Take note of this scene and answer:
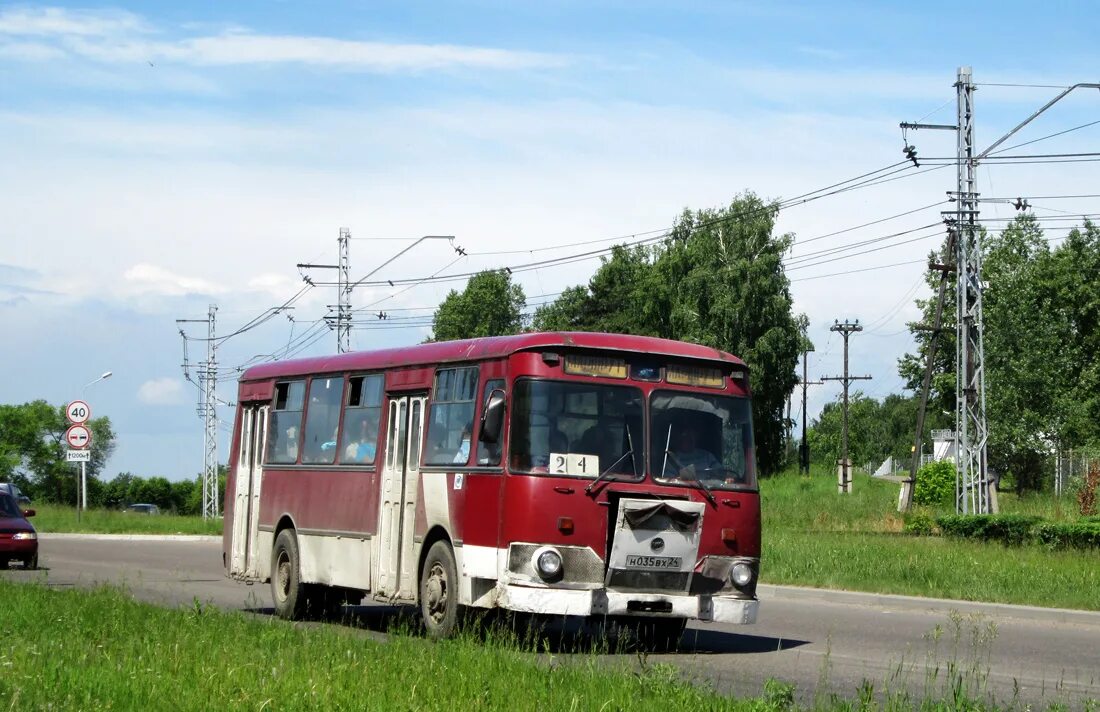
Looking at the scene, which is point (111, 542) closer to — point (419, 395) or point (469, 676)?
point (419, 395)

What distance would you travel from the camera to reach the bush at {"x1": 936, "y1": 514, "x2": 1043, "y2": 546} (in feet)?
101

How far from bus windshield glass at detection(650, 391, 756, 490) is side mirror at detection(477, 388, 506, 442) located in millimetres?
1439

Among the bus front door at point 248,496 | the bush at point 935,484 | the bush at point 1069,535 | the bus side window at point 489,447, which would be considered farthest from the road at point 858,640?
the bush at point 935,484

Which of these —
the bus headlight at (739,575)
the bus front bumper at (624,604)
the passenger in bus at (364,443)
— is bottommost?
the bus front bumper at (624,604)

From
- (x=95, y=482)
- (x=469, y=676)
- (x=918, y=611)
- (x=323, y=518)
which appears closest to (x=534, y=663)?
(x=469, y=676)

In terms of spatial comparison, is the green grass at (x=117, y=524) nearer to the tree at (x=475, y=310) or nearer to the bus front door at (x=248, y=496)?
the bus front door at (x=248, y=496)

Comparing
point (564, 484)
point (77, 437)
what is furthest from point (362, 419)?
point (77, 437)

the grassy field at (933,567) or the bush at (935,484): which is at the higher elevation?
the bush at (935,484)

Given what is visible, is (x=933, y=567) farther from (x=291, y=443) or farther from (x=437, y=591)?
(x=437, y=591)

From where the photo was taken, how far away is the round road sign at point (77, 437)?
1658 inches

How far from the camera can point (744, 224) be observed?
3585 inches

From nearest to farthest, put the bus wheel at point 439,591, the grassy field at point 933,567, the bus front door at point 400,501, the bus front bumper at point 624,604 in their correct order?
the bus front bumper at point 624,604 < the bus wheel at point 439,591 < the bus front door at point 400,501 < the grassy field at point 933,567

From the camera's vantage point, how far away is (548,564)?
1384 cm

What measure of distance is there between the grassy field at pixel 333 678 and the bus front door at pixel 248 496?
641 centimetres
